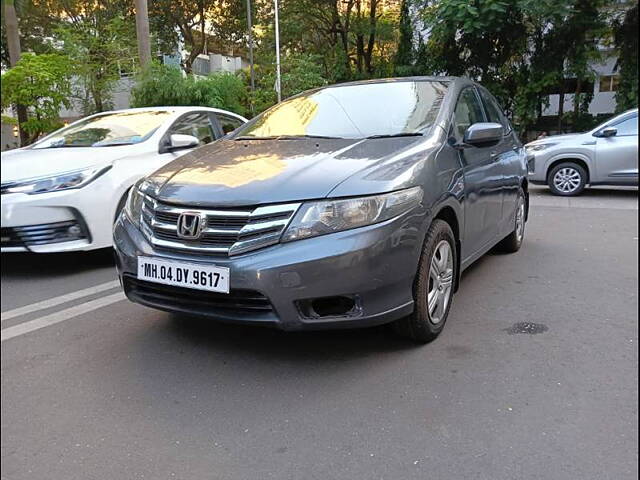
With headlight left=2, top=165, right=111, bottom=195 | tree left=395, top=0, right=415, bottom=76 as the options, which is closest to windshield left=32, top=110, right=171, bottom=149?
headlight left=2, top=165, right=111, bottom=195

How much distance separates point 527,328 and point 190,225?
203 cm

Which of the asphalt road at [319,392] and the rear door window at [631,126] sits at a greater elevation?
the rear door window at [631,126]

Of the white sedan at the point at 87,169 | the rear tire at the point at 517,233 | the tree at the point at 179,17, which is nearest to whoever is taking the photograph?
the white sedan at the point at 87,169

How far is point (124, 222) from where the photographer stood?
3.09 meters


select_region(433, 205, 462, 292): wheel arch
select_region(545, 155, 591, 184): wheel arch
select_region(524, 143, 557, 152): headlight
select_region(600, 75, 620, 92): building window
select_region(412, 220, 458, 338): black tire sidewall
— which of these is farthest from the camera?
select_region(524, 143, 557, 152): headlight

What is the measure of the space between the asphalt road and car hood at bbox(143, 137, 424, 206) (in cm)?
80

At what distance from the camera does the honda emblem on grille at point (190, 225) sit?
2621 mm

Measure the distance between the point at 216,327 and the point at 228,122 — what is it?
3.64m

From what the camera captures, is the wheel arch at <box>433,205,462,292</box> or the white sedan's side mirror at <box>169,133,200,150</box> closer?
the wheel arch at <box>433,205,462,292</box>

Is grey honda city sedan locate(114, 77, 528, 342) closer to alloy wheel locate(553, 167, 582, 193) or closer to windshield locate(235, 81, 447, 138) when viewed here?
windshield locate(235, 81, 447, 138)

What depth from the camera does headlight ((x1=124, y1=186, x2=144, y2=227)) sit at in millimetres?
2996

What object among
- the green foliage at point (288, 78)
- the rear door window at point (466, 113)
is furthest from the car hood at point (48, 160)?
the green foliage at point (288, 78)

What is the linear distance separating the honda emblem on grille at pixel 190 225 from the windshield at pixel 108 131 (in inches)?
92.0

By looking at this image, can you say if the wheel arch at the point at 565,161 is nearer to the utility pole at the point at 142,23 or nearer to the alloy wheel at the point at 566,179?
the alloy wheel at the point at 566,179
